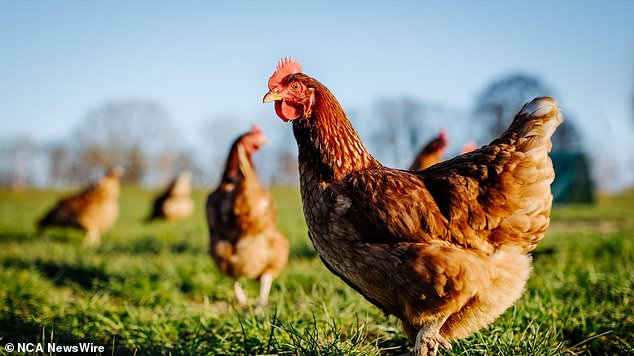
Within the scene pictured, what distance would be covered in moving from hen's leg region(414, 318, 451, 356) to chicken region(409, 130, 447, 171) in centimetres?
299

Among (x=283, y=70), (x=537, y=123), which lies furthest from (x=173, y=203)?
(x=537, y=123)

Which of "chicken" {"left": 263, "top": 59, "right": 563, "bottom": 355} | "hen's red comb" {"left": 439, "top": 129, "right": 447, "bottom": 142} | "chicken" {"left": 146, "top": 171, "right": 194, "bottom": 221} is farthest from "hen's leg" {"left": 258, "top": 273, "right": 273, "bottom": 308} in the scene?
"chicken" {"left": 146, "top": 171, "right": 194, "bottom": 221}

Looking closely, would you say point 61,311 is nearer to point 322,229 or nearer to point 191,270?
point 191,270

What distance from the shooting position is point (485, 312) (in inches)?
93.5

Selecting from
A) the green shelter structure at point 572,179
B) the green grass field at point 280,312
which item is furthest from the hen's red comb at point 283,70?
the green shelter structure at point 572,179

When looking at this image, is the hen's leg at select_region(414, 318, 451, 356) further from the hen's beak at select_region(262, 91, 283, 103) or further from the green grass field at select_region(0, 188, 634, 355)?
the hen's beak at select_region(262, 91, 283, 103)

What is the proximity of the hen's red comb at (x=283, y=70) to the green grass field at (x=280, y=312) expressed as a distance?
1.56m

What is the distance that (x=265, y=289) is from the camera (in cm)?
445

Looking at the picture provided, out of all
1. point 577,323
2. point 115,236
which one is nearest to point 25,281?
point 577,323

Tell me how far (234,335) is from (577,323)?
239cm

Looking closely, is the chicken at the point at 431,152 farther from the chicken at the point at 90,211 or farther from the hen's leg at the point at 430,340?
the chicken at the point at 90,211

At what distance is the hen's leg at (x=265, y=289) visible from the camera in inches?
169

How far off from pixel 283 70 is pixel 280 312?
1908mm

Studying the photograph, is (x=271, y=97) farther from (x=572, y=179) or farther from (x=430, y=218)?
(x=572, y=179)
